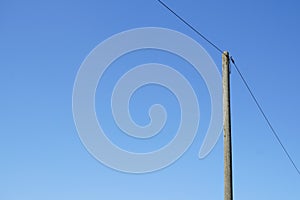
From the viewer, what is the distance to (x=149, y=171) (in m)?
11.1

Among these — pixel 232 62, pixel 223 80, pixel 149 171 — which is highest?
pixel 232 62

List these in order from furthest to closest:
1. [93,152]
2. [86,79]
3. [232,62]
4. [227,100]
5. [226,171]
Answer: [86,79]
[93,152]
[232,62]
[227,100]
[226,171]

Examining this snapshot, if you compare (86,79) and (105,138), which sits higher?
(86,79)

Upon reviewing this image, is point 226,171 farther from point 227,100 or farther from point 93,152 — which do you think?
point 93,152

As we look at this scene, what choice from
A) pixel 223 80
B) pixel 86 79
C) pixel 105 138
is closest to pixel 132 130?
pixel 105 138

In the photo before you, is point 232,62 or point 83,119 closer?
point 232,62

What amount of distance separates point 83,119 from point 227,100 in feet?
15.3

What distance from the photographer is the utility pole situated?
8065 millimetres

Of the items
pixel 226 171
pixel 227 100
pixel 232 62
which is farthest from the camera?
pixel 232 62

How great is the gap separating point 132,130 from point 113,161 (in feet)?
3.70

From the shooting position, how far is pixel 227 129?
8680mm

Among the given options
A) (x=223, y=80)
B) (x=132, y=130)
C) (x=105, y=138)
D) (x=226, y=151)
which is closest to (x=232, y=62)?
(x=223, y=80)

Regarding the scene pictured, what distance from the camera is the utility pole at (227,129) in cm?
806

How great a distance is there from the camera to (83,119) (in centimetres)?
1144
